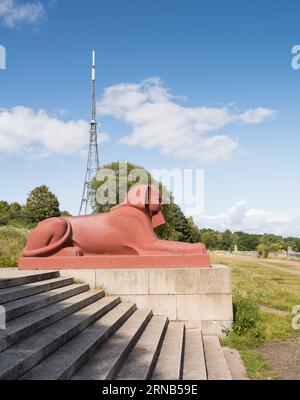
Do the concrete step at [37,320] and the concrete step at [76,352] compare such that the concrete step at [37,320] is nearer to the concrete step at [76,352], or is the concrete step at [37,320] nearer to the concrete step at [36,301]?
the concrete step at [36,301]

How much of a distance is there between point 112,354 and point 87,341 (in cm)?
35

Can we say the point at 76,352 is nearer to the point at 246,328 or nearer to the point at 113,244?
the point at 113,244

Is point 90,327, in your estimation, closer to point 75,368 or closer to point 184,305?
point 75,368

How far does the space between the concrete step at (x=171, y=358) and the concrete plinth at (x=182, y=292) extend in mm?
850

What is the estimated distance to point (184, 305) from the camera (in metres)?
8.12

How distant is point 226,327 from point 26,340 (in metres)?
4.68

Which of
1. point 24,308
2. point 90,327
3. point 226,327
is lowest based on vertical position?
point 226,327

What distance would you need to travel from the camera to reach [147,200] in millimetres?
8906

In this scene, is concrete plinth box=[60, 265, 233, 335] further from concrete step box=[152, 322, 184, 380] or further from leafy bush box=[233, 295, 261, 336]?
concrete step box=[152, 322, 184, 380]

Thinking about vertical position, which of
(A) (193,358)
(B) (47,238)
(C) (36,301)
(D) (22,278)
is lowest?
(A) (193,358)

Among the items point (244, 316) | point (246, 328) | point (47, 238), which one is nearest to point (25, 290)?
point (47, 238)

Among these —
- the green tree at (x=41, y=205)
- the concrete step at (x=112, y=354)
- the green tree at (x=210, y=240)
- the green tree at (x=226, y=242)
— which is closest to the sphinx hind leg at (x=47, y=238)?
the concrete step at (x=112, y=354)
